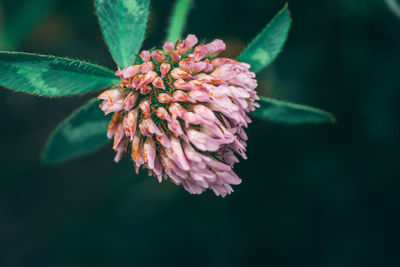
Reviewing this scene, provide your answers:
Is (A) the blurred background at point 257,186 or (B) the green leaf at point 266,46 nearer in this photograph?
(B) the green leaf at point 266,46

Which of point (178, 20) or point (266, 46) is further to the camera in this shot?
point (178, 20)

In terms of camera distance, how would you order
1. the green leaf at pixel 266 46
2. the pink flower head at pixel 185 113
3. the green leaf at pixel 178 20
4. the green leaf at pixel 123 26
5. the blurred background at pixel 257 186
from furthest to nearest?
1. the blurred background at pixel 257 186
2. the green leaf at pixel 178 20
3. the green leaf at pixel 266 46
4. the green leaf at pixel 123 26
5. the pink flower head at pixel 185 113

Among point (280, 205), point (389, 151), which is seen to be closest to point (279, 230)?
point (280, 205)

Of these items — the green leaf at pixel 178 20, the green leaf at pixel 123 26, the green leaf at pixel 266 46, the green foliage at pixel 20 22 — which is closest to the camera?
the green leaf at pixel 123 26

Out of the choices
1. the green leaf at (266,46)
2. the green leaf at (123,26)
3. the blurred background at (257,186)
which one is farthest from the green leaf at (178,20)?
the blurred background at (257,186)

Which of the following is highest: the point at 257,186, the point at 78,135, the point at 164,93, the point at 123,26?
the point at 123,26

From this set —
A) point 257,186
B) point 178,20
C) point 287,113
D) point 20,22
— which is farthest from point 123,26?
point 257,186

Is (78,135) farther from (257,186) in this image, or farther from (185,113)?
(257,186)

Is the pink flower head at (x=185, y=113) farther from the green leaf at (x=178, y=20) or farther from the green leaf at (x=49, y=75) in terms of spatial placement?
the green leaf at (x=178, y=20)

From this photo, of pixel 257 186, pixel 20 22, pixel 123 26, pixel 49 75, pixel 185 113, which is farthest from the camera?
pixel 257 186
